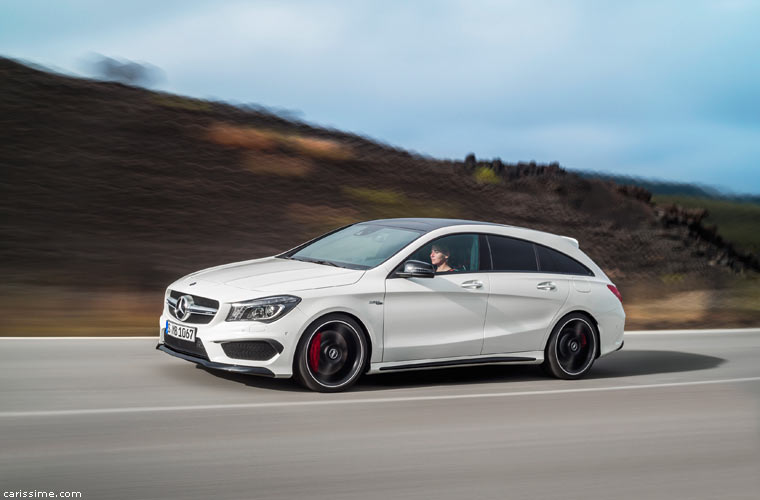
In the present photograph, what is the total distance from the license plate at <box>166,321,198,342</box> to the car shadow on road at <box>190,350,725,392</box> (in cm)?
66

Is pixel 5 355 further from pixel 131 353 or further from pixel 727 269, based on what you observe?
pixel 727 269

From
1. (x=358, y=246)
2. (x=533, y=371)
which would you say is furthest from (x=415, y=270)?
(x=533, y=371)

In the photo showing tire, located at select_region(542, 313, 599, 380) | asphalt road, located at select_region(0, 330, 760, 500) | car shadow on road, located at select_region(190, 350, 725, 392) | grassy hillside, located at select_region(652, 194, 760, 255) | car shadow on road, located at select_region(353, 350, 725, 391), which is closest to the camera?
asphalt road, located at select_region(0, 330, 760, 500)

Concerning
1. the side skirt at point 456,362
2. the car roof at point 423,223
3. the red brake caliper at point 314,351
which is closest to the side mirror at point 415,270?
the car roof at point 423,223

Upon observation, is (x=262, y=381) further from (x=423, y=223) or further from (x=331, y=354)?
(x=423, y=223)

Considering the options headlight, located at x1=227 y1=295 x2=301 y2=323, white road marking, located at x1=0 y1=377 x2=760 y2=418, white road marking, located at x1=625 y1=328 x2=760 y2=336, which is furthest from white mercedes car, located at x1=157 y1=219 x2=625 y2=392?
Answer: white road marking, located at x1=625 y1=328 x2=760 y2=336

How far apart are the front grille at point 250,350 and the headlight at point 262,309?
0.19 meters

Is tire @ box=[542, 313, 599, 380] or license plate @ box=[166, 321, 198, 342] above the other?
license plate @ box=[166, 321, 198, 342]

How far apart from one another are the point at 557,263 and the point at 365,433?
366 cm

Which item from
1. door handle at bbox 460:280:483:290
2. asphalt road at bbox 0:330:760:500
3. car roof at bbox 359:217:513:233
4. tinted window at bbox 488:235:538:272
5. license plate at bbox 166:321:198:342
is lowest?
asphalt road at bbox 0:330:760:500

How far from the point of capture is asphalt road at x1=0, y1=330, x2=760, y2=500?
5.42 meters

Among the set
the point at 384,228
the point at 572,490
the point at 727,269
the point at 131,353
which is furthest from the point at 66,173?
the point at 727,269

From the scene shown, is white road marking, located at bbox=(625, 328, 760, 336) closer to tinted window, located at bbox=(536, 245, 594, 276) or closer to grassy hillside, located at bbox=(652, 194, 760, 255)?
tinted window, located at bbox=(536, 245, 594, 276)

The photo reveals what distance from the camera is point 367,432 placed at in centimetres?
673
